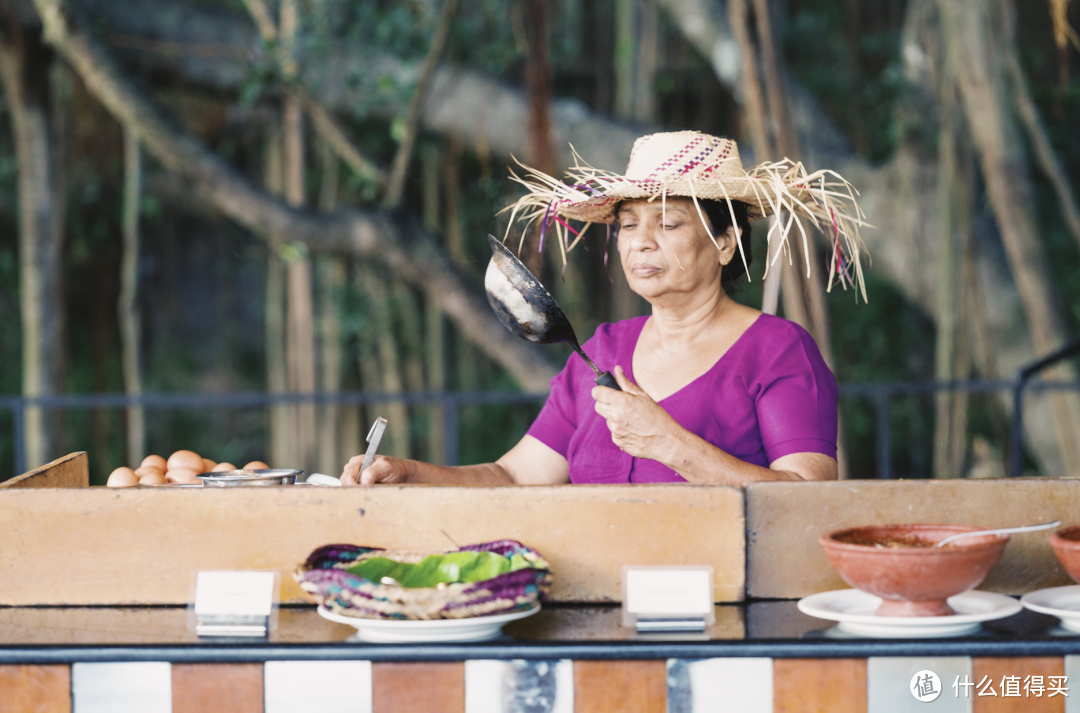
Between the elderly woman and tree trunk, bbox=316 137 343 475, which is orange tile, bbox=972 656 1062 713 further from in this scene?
tree trunk, bbox=316 137 343 475

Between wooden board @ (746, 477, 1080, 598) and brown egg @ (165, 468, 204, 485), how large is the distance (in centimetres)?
80

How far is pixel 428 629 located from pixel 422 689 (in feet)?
0.18

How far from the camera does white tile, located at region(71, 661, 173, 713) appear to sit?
958 millimetres

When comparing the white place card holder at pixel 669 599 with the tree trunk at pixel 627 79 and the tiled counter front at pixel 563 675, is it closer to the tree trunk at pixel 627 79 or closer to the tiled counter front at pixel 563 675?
the tiled counter front at pixel 563 675

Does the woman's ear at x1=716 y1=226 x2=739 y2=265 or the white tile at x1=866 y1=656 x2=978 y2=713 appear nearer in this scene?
the white tile at x1=866 y1=656 x2=978 y2=713

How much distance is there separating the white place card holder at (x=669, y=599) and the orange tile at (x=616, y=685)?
61 mm

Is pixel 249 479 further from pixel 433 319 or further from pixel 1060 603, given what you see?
pixel 433 319

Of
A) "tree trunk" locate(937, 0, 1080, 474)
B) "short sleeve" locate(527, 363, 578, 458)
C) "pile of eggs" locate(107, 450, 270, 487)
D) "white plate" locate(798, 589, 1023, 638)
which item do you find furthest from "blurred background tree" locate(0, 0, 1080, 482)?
"white plate" locate(798, 589, 1023, 638)

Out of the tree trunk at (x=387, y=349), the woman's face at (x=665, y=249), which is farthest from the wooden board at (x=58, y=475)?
the tree trunk at (x=387, y=349)

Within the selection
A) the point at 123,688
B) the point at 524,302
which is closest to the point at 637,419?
the point at 524,302

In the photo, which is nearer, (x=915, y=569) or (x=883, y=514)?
(x=915, y=569)

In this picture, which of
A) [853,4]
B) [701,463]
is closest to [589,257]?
[853,4]

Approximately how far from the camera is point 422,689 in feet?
3.10

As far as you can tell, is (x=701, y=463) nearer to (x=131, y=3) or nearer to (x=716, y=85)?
(x=131, y=3)
